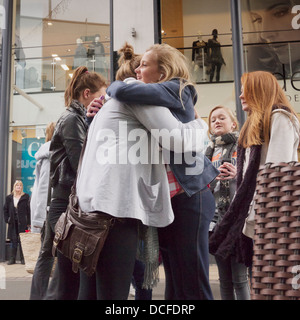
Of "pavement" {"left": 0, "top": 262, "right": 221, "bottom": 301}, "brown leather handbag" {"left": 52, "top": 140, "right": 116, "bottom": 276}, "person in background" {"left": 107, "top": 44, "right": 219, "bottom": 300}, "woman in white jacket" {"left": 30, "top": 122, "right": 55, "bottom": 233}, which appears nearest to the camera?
"brown leather handbag" {"left": 52, "top": 140, "right": 116, "bottom": 276}

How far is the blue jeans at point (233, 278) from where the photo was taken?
2.71 meters

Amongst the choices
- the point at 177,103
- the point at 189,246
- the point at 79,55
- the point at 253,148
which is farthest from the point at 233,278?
the point at 79,55

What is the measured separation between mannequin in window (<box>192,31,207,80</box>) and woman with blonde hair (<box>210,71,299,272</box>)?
4253mm

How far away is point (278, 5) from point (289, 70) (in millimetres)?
1104

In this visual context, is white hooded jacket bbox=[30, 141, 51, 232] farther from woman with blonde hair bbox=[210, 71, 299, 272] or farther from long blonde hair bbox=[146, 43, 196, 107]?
long blonde hair bbox=[146, 43, 196, 107]

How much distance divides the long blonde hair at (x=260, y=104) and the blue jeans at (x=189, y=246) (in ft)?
2.19

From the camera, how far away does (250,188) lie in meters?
2.21

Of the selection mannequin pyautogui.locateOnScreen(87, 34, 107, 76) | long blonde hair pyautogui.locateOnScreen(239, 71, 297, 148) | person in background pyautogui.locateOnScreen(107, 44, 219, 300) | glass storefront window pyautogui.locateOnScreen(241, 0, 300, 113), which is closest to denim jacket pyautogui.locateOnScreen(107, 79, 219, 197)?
person in background pyautogui.locateOnScreen(107, 44, 219, 300)

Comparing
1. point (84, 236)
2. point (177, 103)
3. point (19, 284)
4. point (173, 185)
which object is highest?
point (177, 103)

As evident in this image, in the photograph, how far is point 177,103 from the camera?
1.83m

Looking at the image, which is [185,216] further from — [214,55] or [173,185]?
[214,55]

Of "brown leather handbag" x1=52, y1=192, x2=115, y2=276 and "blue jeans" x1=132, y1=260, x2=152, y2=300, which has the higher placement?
"brown leather handbag" x1=52, y1=192, x2=115, y2=276

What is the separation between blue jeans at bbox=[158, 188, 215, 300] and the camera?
1835 millimetres

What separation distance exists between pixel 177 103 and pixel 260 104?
854mm
